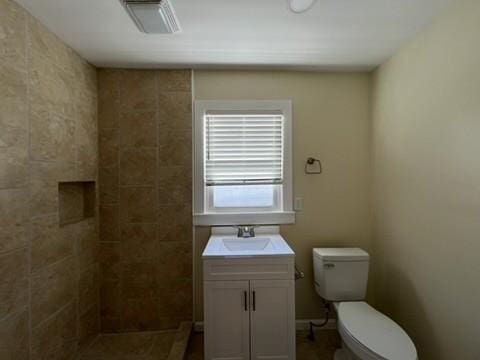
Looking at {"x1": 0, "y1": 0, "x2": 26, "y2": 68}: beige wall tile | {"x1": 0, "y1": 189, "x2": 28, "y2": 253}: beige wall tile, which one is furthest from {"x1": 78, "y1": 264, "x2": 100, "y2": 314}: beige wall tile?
{"x1": 0, "y1": 0, "x2": 26, "y2": 68}: beige wall tile

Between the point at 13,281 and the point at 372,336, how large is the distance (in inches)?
79.0

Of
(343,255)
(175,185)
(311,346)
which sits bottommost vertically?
(311,346)

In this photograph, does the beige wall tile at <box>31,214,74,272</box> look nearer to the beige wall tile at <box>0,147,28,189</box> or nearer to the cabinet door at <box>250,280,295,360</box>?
the beige wall tile at <box>0,147,28,189</box>

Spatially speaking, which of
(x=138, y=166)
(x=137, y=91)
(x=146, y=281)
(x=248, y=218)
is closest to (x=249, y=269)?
(x=248, y=218)

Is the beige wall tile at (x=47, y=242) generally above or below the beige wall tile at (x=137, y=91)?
below

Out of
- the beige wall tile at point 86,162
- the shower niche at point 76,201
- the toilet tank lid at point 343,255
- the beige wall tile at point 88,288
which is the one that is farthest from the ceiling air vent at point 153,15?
the toilet tank lid at point 343,255

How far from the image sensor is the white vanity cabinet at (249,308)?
5.56 ft

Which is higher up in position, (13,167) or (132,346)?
(13,167)

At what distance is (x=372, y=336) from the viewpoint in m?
1.45

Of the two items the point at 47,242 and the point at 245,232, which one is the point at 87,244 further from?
the point at 245,232

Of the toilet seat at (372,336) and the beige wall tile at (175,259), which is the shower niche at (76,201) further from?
the toilet seat at (372,336)

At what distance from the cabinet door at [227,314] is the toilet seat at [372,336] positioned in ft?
2.10

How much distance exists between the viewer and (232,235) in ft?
7.34

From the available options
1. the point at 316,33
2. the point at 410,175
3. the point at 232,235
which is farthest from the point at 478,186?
the point at 232,235
